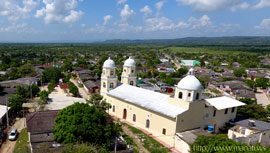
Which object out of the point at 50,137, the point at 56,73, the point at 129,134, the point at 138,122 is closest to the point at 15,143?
the point at 50,137

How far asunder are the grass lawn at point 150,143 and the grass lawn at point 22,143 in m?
13.7

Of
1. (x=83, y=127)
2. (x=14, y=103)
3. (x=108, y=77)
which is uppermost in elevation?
(x=108, y=77)

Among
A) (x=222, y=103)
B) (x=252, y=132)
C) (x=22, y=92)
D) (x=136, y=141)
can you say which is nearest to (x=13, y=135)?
(x=136, y=141)

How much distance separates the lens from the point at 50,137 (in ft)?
79.1

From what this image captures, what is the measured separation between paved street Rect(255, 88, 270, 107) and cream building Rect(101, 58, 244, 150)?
80.8ft

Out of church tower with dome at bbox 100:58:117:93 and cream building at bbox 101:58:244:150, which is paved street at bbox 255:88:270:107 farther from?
church tower with dome at bbox 100:58:117:93

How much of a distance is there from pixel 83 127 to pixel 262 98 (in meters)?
53.6

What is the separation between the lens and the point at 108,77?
37562 millimetres

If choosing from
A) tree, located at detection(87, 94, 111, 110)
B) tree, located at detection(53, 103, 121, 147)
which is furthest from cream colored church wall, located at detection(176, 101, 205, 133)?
tree, located at detection(87, 94, 111, 110)

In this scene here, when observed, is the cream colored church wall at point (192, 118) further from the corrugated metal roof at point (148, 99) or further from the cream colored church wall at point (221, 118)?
the cream colored church wall at point (221, 118)

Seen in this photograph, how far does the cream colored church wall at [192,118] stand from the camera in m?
26.6

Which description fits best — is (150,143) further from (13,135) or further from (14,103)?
(14,103)

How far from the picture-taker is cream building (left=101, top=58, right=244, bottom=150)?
26.9 meters

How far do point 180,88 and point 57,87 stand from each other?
40512 mm
